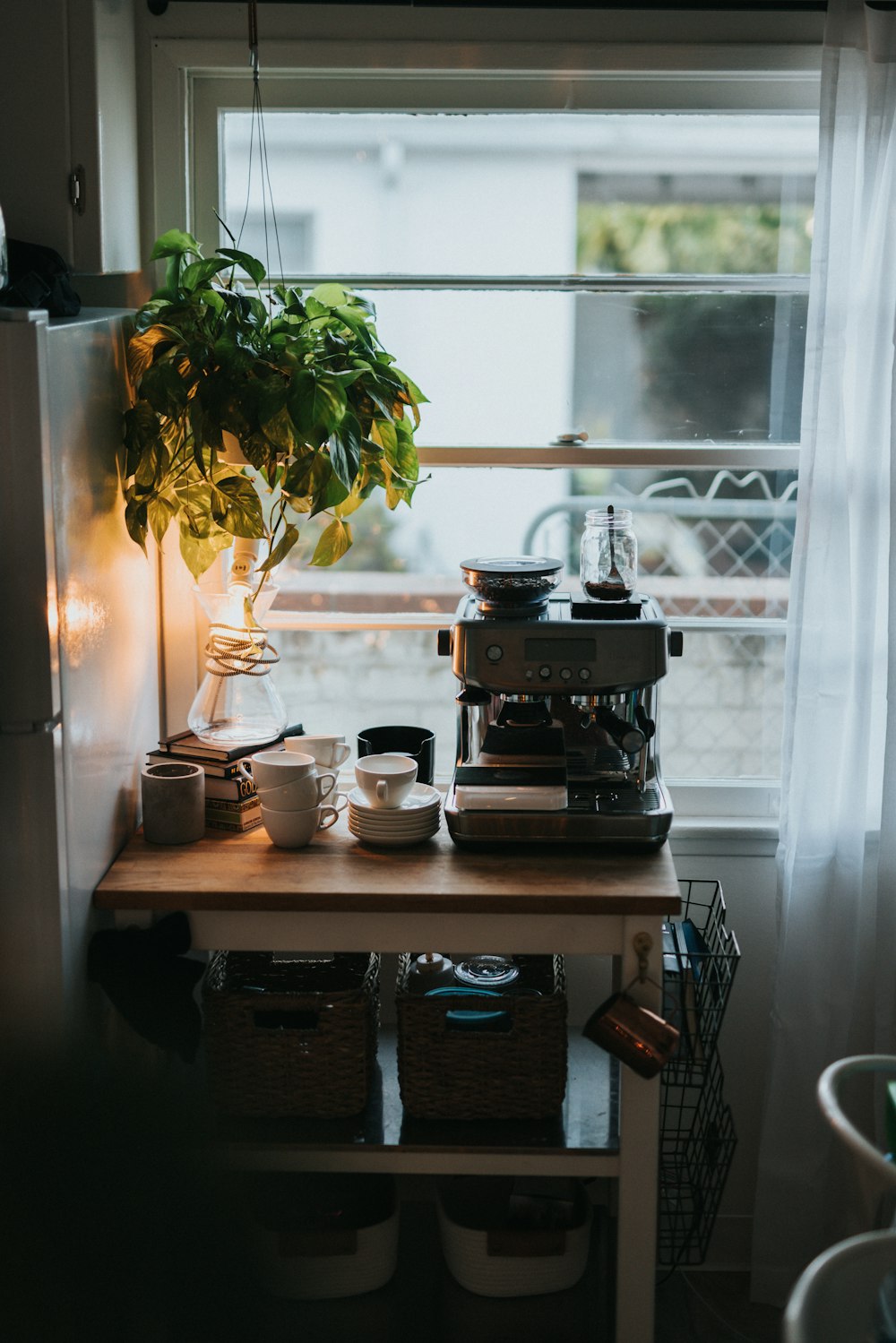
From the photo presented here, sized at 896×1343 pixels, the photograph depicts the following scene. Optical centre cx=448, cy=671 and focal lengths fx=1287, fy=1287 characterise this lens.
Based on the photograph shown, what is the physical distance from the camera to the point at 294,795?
201 cm

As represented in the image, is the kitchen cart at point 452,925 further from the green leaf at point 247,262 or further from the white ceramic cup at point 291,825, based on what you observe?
the green leaf at point 247,262

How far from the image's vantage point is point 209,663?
2154 mm

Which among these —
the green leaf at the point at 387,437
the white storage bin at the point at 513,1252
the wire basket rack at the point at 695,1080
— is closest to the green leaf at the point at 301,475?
the green leaf at the point at 387,437

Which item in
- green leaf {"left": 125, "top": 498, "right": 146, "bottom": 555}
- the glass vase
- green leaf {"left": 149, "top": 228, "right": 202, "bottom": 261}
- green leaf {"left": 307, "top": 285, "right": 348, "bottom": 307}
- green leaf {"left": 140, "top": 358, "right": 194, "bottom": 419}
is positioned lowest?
the glass vase

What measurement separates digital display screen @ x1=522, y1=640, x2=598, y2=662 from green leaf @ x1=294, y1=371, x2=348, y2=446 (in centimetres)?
44

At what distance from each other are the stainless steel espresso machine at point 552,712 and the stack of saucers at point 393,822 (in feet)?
0.18

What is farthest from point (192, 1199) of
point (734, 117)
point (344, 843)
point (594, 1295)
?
point (734, 117)

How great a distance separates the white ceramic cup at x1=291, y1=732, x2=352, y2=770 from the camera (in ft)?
7.04

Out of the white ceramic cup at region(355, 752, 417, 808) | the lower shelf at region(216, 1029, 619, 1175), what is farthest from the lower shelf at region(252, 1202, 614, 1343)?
the white ceramic cup at region(355, 752, 417, 808)

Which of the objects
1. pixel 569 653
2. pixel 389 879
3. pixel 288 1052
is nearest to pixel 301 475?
pixel 569 653

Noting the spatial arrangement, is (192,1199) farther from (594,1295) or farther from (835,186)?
(835,186)

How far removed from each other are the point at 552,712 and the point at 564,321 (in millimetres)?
762

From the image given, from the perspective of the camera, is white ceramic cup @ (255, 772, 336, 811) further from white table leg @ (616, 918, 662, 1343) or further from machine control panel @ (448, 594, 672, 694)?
white table leg @ (616, 918, 662, 1343)

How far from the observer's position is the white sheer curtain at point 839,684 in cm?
209
